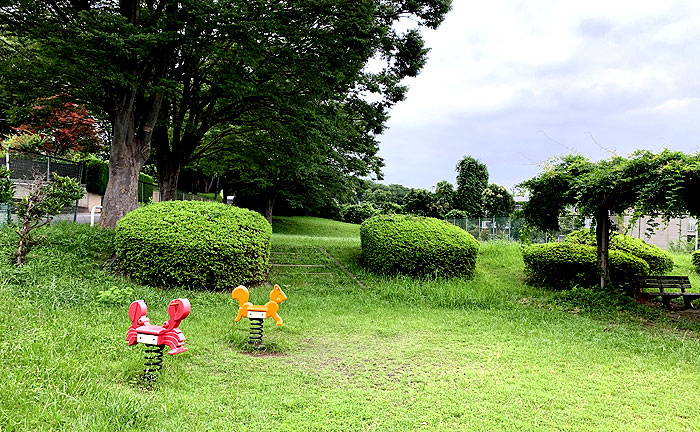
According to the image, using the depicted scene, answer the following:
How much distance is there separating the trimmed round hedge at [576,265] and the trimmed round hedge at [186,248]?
6142mm

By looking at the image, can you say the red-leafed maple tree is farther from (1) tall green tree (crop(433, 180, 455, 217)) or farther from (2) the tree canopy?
(1) tall green tree (crop(433, 180, 455, 217))

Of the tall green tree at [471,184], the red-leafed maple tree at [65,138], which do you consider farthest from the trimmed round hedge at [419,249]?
the tall green tree at [471,184]

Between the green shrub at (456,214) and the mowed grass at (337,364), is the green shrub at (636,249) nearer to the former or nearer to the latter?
the mowed grass at (337,364)

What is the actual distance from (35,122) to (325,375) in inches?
431

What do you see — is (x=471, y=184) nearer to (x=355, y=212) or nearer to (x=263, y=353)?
(x=355, y=212)

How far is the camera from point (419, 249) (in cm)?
997

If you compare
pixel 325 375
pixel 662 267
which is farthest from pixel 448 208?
pixel 325 375

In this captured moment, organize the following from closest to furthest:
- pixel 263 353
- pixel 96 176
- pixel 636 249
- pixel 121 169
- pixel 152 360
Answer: pixel 152 360, pixel 263 353, pixel 121 169, pixel 636 249, pixel 96 176

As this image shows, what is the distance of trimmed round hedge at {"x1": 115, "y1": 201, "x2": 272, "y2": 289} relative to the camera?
7.64m

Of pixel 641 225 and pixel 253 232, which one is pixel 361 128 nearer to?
pixel 253 232

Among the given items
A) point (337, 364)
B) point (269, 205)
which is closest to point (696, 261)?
point (337, 364)

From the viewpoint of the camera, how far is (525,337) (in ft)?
19.5

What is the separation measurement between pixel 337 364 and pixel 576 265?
286 inches

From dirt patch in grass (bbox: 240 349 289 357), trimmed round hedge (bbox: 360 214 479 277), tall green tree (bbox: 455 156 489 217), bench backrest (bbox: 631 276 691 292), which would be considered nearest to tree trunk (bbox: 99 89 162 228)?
→ trimmed round hedge (bbox: 360 214 479 277)
